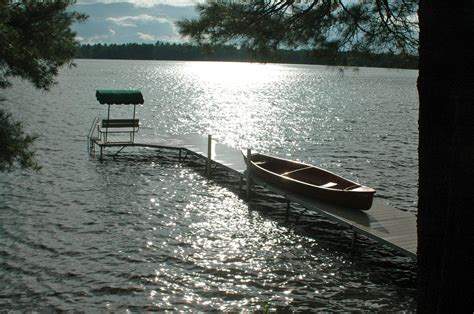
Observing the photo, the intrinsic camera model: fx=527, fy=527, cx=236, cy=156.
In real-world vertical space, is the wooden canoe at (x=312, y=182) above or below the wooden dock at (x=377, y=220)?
above

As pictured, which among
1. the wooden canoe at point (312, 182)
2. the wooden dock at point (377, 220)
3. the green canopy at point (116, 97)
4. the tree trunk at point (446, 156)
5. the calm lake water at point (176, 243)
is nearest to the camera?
the tree trunk at point (446, 156)

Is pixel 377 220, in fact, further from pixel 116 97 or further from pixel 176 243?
pixel 116 97

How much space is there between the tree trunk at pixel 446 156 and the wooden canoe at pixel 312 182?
33.8 feet

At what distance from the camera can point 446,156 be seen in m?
4.88

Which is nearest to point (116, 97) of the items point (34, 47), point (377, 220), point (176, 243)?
point (176, 243)

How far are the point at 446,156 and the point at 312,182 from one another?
13.7m

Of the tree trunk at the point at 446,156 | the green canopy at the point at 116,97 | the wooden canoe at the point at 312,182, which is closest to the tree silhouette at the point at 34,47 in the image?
the tree trunk at the point at 446,156

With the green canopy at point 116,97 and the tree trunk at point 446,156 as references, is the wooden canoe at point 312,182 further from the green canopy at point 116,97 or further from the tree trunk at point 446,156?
the tree trunk at point 446,156

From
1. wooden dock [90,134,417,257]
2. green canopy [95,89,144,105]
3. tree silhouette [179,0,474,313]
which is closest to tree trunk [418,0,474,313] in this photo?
tree silhouette [179,0,474,313]

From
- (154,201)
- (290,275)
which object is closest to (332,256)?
(290,275)

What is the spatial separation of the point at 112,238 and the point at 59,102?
164 ft

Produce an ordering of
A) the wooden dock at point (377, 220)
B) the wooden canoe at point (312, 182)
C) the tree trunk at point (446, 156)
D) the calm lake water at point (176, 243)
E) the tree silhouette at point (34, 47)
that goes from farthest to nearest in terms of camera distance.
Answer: the wooden canoe at point (312, 182)
the wooden dock at point (377, 220)
the calm lake water at point (176, 243)
the tree silhouette at point (34, 47)
the tree trunk at point (446, 156)

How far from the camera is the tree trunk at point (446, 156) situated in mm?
4742

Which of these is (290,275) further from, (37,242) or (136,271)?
(37,242)
